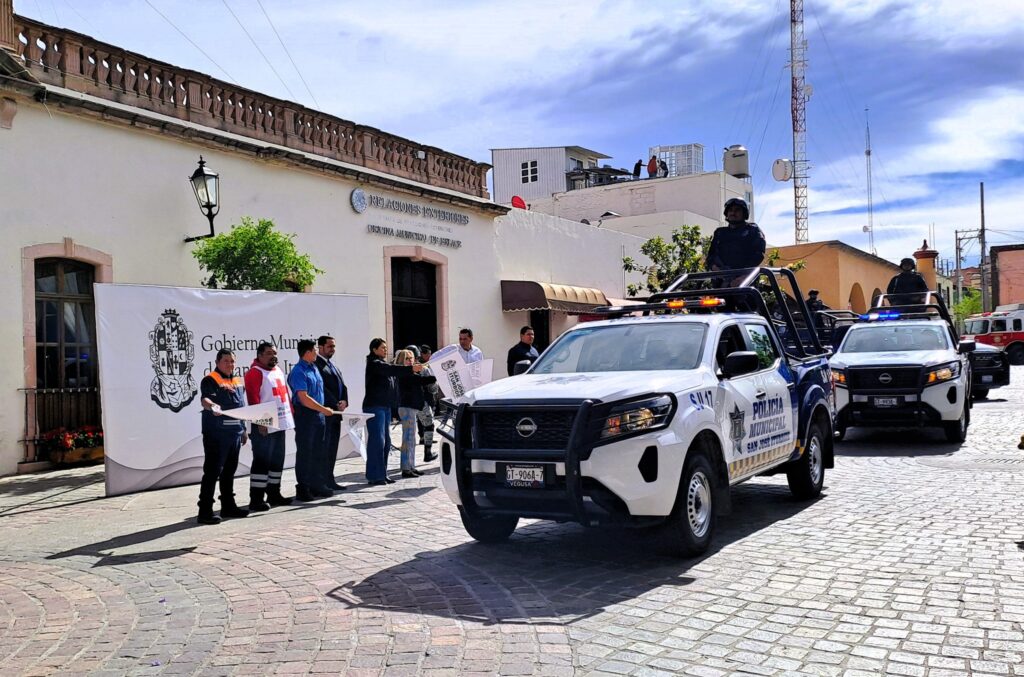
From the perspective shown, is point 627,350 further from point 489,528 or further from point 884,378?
point 884,378

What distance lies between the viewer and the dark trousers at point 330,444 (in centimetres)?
1016

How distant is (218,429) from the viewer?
864 centimetres

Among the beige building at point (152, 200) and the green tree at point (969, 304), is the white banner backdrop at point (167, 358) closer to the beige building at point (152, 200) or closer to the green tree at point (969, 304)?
the beige building at point (152, 200)

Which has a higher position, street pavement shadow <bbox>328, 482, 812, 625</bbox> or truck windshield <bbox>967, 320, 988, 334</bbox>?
truck windshield <bbox>967, 320, 988, 334</bbox>

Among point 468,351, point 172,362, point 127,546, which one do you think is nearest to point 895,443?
point 468,351

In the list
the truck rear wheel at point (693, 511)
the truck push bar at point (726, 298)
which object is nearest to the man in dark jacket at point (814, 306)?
the truck push bar at point (726, 298)

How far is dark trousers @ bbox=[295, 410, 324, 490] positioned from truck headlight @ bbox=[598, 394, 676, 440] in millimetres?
4618

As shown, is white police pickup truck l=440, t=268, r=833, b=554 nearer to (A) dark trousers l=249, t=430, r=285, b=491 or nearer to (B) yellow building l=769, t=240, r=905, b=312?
(A) dark trousers l=249, t=430, r=285, b=491

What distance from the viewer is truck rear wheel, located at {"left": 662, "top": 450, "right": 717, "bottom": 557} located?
631 cm

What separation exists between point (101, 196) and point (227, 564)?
8179 mm

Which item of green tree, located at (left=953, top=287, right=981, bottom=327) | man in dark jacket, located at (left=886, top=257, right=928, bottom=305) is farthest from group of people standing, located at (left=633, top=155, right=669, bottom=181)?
green tree, located at (left=953, top=287, right=981, bottom=327)

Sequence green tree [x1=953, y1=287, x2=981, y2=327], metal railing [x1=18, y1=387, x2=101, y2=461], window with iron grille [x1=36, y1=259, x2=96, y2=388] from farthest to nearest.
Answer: green tree [x1=953, y1=287, x2=981, y2=327] < window with iron grille [x1=36, y1=259, x2=96, y2=388] < metal railing [x1=18, y1=387, x2=101, y2=461]

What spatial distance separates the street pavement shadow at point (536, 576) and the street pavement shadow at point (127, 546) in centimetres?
205

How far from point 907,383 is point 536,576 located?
8.74 meters
